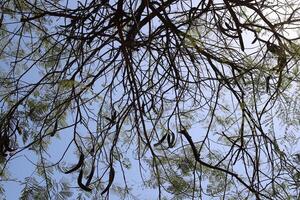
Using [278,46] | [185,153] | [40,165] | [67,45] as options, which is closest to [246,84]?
[278,46]

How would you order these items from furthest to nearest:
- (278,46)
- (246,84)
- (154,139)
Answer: (154,139) → (246,84) → (278,46)

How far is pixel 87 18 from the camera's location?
7.72 ft

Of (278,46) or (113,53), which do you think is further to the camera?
(113,53)

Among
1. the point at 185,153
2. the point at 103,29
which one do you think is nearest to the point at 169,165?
the point at 185,153

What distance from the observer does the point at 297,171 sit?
Answer: 2217mm

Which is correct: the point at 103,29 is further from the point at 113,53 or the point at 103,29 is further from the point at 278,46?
the point at 278,46

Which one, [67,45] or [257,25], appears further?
[67,45]

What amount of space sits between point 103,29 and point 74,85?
30 cm

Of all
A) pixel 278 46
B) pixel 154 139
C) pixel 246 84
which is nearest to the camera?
pixel 278 46

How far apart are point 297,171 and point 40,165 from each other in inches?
46.7

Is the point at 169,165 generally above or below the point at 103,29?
below

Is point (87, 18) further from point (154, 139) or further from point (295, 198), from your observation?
point (295, 198)

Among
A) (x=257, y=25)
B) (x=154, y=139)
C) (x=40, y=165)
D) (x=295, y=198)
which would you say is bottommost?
(x=295, y=198)

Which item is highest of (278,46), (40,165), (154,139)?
(278,46)
